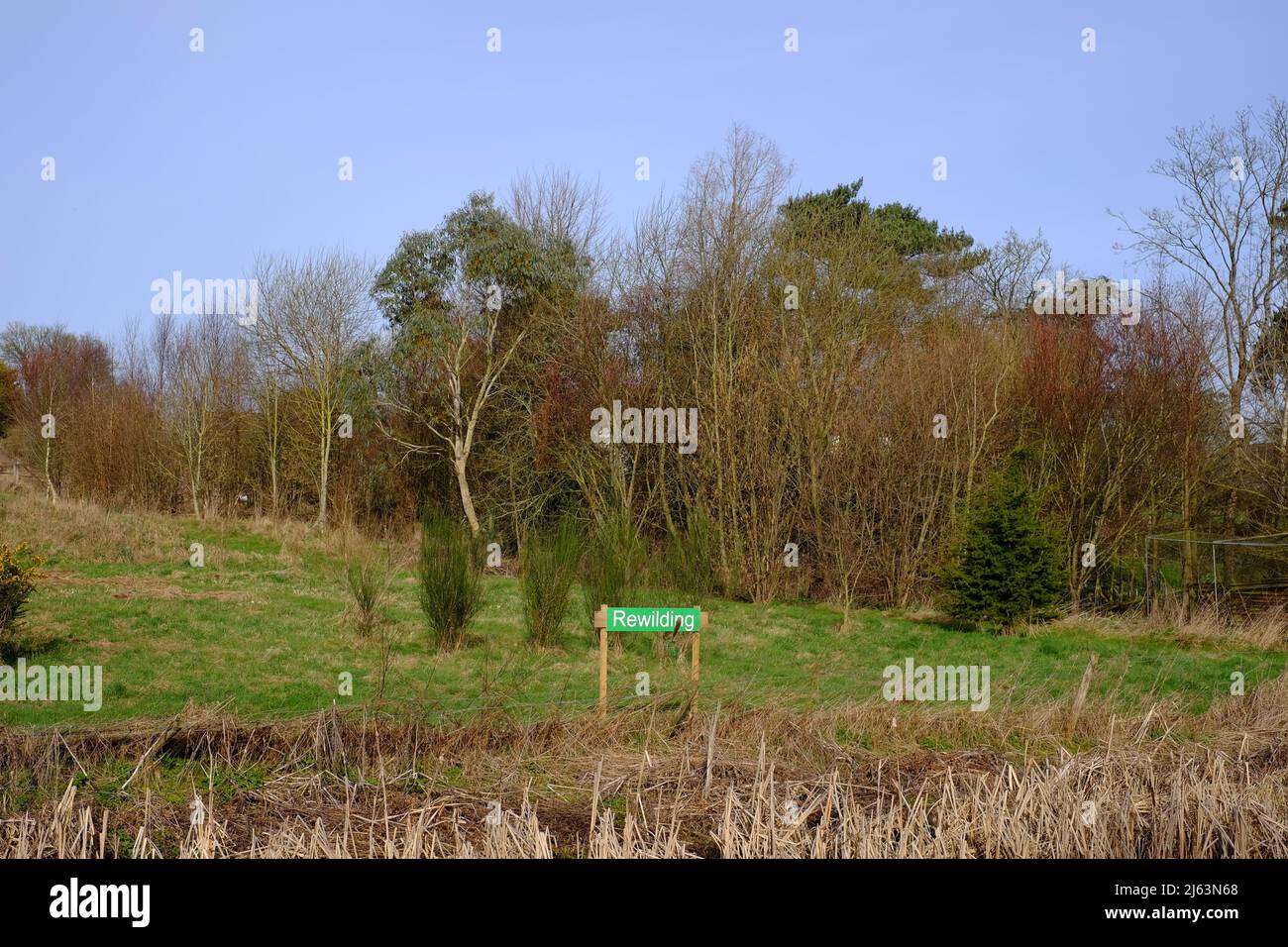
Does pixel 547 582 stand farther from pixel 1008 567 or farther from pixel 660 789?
pixel 660 789

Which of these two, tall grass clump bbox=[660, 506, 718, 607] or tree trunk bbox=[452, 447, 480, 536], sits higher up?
tree trunk bbox=[452, 447, 480, 536]

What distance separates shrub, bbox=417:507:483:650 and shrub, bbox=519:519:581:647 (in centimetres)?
66

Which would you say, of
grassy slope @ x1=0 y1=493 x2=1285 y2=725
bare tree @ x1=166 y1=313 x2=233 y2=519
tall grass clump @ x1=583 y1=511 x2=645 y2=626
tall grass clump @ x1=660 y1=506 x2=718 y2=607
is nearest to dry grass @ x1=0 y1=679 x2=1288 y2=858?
grassy slope @ x1=0 y1=493 x2=1285 y2=725

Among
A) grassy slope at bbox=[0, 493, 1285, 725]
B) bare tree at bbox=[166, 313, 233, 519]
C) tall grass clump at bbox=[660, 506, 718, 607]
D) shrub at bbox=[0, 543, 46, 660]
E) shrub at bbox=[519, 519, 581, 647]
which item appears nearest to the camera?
grassy slope at bbox=[0, 493, 1285, 725]

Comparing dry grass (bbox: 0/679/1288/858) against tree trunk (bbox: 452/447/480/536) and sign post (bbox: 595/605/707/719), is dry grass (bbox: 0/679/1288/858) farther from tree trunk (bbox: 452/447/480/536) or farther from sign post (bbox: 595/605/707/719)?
tree trunk (bbox: 452/447/480/536)

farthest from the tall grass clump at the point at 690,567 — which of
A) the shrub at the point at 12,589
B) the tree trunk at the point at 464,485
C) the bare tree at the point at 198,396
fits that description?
the bare tree at the point at 198,396

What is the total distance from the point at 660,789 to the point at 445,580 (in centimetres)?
746

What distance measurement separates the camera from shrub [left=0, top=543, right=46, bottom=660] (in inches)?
405

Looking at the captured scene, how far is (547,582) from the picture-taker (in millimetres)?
12273

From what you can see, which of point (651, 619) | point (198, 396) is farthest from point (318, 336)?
point (651, 619)

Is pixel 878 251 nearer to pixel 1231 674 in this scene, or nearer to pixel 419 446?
pixel 419 446

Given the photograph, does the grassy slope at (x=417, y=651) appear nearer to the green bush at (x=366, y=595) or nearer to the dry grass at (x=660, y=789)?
the green bush at (x=366, y=595)

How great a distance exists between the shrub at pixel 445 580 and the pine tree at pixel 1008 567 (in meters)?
7.67

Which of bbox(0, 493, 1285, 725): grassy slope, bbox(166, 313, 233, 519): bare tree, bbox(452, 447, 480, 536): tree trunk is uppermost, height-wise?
bbox(166, 313, 233, 519): bare tree
